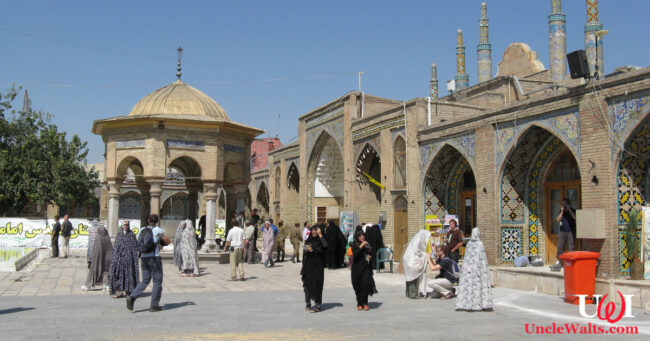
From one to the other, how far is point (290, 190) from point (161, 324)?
22663 millimetres

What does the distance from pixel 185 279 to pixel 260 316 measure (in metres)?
6.12

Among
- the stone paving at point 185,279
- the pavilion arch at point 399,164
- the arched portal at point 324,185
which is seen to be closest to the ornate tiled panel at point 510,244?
the stone paving at point 185,279

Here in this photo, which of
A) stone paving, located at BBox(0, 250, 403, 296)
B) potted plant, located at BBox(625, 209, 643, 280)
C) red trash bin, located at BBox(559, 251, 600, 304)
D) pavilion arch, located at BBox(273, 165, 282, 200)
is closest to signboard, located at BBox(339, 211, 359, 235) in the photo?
stone paving, located at BBox(0, 250, 403, 296)

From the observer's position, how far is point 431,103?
1841 cm

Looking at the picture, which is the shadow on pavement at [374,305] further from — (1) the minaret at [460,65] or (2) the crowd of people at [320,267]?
(1) the minaret at [460,65]

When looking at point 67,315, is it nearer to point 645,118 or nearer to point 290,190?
point 645,118

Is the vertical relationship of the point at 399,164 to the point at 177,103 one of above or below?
below

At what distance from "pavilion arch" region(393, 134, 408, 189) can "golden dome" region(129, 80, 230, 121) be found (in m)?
6.17

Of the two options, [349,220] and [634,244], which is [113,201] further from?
[634,244]

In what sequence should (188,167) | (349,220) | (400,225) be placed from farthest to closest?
(188,167) → (349,220) → (400,225)

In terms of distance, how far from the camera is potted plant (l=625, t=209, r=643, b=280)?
36.4ft

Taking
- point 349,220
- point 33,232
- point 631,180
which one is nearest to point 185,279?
point 349,220

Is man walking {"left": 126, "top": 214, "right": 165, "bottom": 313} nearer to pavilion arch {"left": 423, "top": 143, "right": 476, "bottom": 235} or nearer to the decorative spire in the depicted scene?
pavilion arch {"left": 423, "top": 143, "right": 476, "bottom": 235}

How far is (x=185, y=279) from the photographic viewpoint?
14086 millimetres
